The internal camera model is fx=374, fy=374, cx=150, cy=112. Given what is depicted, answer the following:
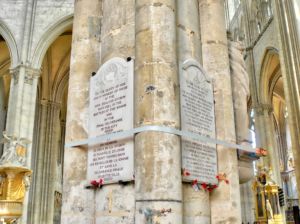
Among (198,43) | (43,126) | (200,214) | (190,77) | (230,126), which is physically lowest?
(200,214)

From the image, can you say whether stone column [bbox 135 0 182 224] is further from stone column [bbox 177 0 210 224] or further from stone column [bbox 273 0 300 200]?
stone column [bbox 273 0 300 200]

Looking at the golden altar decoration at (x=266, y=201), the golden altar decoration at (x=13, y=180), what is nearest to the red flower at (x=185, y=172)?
the golden altar decoration at (x=13, y=180)

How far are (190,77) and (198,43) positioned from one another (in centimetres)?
47

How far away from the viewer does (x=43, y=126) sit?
52.9 feet

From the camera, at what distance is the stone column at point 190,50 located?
7.81ft

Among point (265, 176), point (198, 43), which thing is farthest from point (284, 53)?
point (198, 43)

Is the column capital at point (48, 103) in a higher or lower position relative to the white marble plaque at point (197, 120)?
higher

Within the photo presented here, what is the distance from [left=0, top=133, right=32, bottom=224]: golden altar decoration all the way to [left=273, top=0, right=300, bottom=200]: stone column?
24.3 feet

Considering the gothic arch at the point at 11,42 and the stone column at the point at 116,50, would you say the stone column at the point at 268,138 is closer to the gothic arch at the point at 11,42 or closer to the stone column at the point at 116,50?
the gothic arch at the point at 11,42

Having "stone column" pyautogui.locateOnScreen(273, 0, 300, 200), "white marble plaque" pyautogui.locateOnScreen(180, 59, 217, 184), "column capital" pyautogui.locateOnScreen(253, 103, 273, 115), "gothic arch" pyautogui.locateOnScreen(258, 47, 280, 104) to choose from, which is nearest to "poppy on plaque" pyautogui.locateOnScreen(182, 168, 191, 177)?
"white marble plaque" pyautogui.locateOnScreen(180, 59, 217, 184)

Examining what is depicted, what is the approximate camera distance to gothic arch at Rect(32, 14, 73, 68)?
13719 mm

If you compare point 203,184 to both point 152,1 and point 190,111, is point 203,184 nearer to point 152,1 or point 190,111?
point 190,111

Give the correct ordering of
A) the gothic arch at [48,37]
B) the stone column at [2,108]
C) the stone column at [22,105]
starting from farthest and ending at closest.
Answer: the stone column at [2,108] → the gothic arch at [48,37] → the stone column at [22,105]

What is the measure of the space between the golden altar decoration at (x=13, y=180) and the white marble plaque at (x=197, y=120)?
766 cm
